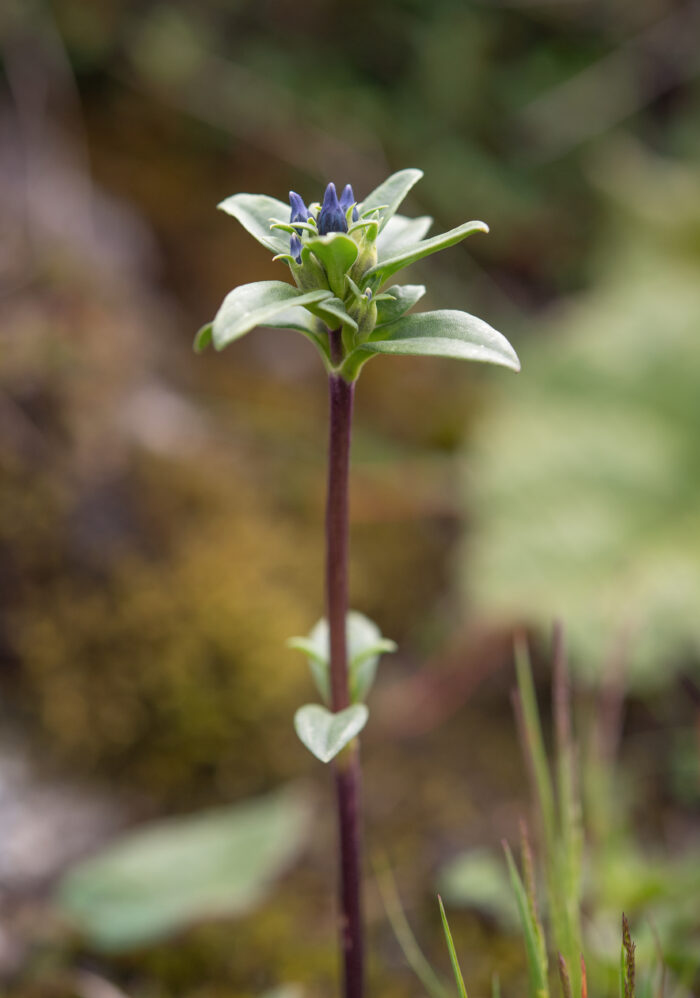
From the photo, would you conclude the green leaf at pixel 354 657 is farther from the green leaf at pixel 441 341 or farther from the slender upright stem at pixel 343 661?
the green leaf at pixel 441 341

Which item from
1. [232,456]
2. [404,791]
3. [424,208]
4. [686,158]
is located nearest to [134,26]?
[424,208]

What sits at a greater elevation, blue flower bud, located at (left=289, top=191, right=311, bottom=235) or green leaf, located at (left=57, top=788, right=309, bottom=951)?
blue flower bud, located at (left=289, top=191, right=311, bottom=235)

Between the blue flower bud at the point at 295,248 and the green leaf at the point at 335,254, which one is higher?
the blue flower bud at the point at 295,248

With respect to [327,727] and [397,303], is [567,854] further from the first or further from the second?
[397,303]

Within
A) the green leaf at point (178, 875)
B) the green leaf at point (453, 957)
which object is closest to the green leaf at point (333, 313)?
the green leaf at point (453, 957)

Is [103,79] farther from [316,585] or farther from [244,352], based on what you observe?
[316,585]

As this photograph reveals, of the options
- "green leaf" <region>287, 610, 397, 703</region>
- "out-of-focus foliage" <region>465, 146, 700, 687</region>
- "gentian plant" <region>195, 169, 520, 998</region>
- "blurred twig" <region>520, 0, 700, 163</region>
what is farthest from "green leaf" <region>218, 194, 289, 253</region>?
"blurred twig" <region>520, 0, 700, 163</region>

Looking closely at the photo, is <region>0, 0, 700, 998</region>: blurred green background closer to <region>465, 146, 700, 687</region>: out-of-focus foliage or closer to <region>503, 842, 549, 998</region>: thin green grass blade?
<region>465, 146, 700, 687</region>: out-of-focus foliage
